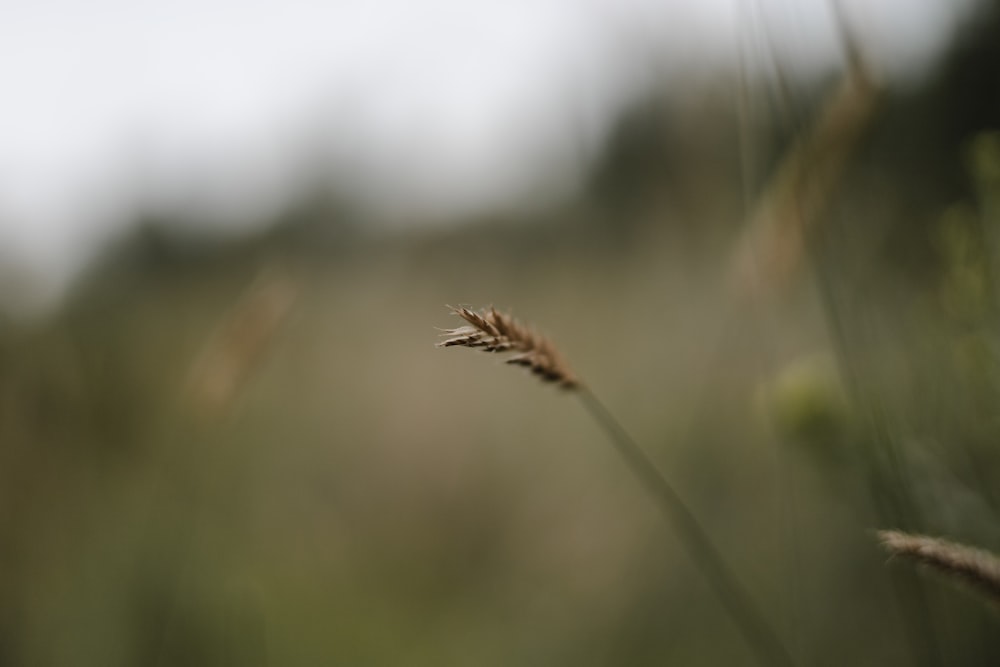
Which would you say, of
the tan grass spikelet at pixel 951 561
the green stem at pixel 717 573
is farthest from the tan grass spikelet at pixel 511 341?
the tan grass spikelet at pixel 951 561

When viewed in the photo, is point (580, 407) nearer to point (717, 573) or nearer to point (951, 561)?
point (717, 573)

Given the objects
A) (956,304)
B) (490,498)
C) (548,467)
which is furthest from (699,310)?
(956,304)

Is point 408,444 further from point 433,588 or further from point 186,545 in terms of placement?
point 186,545

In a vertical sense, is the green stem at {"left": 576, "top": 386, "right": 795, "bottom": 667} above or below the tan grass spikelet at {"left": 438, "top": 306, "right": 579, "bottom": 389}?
below

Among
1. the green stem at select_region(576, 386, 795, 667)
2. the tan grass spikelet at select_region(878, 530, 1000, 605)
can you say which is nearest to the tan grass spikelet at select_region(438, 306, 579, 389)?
the green stem at select_region(576, 386, 795, 667)

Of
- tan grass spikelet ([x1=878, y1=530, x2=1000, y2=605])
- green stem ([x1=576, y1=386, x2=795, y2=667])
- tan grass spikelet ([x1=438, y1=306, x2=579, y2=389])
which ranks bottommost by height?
green stem ([x1=576, y1=386, x2=795, y2=667])

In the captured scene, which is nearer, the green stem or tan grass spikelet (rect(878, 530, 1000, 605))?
tan grass spikelet (rect(878, 530, 1000, 605))

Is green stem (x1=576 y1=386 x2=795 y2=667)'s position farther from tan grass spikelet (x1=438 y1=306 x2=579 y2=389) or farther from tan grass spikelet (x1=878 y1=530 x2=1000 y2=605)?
tan grass spikelet (x1=878 y1=530 x2=1000 y2=605)
